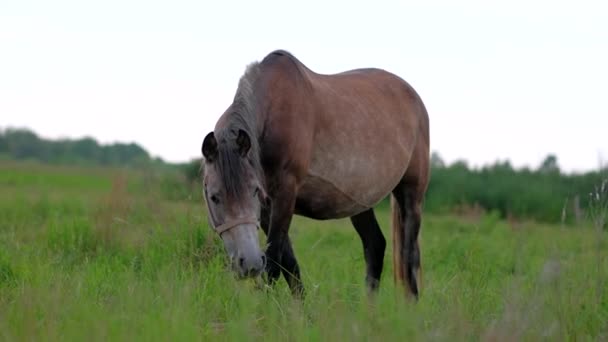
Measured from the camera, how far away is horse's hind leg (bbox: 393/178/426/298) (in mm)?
6375

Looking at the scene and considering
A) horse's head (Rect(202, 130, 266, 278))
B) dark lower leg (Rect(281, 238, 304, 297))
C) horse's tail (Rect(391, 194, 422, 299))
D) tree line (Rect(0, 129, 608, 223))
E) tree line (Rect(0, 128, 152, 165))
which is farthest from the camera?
tree line (Rect(0, 128, 152, 165))

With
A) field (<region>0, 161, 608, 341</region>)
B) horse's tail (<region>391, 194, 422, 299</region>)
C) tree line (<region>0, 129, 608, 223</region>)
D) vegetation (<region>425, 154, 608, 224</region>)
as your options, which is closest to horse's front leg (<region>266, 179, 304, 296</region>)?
field (<region>0, 161, 608, 341</region>)

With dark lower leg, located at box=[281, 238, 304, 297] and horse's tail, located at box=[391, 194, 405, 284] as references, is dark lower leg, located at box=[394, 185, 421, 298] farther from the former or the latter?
dark lower leg, located at box=[281, 238, 304, 297]

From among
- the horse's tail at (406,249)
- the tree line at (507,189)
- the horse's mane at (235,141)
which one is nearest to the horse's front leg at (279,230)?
the horse's mane at (235,141)

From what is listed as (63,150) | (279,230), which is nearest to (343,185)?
(279,230)

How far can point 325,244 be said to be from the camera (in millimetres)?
9656

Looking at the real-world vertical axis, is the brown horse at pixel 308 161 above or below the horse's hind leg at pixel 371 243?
above

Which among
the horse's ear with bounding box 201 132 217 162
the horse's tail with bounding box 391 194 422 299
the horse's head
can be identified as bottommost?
the horse's tail with bounding box 391 194 422 299

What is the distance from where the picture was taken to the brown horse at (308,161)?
4309 millimetres

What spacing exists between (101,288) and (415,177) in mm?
2924

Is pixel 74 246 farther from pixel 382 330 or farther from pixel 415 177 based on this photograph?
pixel 382 330

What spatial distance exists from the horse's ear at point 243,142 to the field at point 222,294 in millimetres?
743

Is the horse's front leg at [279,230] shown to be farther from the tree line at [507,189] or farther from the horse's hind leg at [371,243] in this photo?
the tree line at [507,189]

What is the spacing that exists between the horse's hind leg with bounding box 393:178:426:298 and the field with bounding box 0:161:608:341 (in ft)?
0.69
